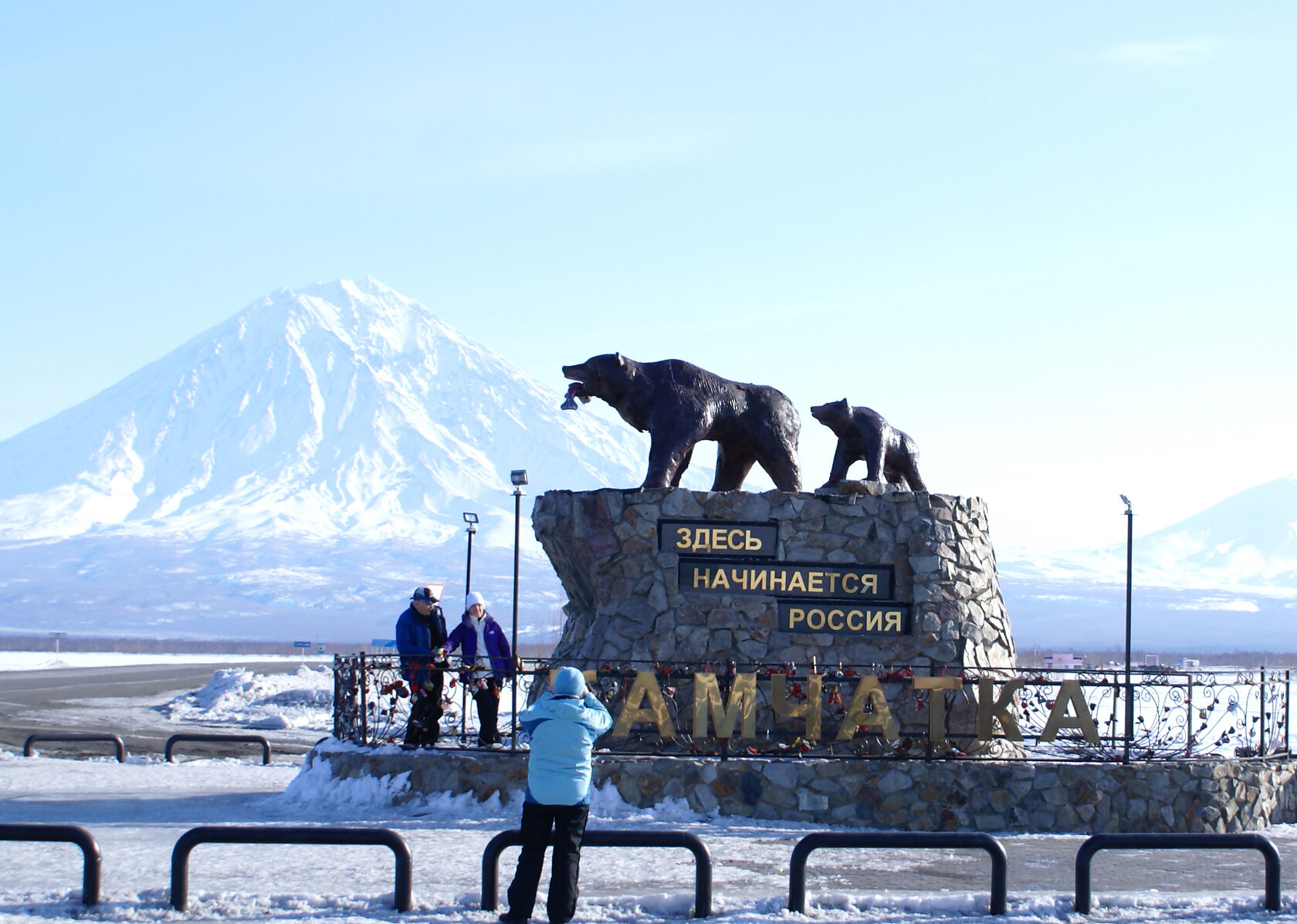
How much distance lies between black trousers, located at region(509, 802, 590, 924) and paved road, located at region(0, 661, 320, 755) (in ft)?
49.9

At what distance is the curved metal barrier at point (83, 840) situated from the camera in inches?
347

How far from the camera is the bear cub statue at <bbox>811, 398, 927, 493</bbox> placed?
1669cm

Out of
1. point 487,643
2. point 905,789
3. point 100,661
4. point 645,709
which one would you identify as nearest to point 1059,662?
point 905,789

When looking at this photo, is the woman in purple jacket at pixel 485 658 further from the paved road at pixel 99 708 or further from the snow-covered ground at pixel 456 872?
the paved road at pixel 99 708

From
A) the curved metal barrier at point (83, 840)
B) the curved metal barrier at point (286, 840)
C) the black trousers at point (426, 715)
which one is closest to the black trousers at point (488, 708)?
the black trousers at point (426, 715)

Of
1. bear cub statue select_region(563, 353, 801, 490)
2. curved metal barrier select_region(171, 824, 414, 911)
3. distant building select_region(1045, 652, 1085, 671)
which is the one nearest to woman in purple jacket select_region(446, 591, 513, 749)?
bear cub statue select_region(563, 353, 801, 490)

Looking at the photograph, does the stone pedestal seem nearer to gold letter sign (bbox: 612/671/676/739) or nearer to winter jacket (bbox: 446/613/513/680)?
winter jacket (bbox: 446/613/513/680)

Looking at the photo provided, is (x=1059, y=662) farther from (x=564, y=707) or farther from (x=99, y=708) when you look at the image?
(x=564, y=707)

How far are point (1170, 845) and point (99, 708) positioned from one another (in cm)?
2827

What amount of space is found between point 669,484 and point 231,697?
74.1ft

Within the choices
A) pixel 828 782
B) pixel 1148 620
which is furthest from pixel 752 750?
pixel 1148 620

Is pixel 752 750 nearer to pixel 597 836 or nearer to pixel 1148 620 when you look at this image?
pixel 597 836

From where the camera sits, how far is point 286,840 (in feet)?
28.8

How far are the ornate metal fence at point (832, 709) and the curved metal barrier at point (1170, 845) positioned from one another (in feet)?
13.1
